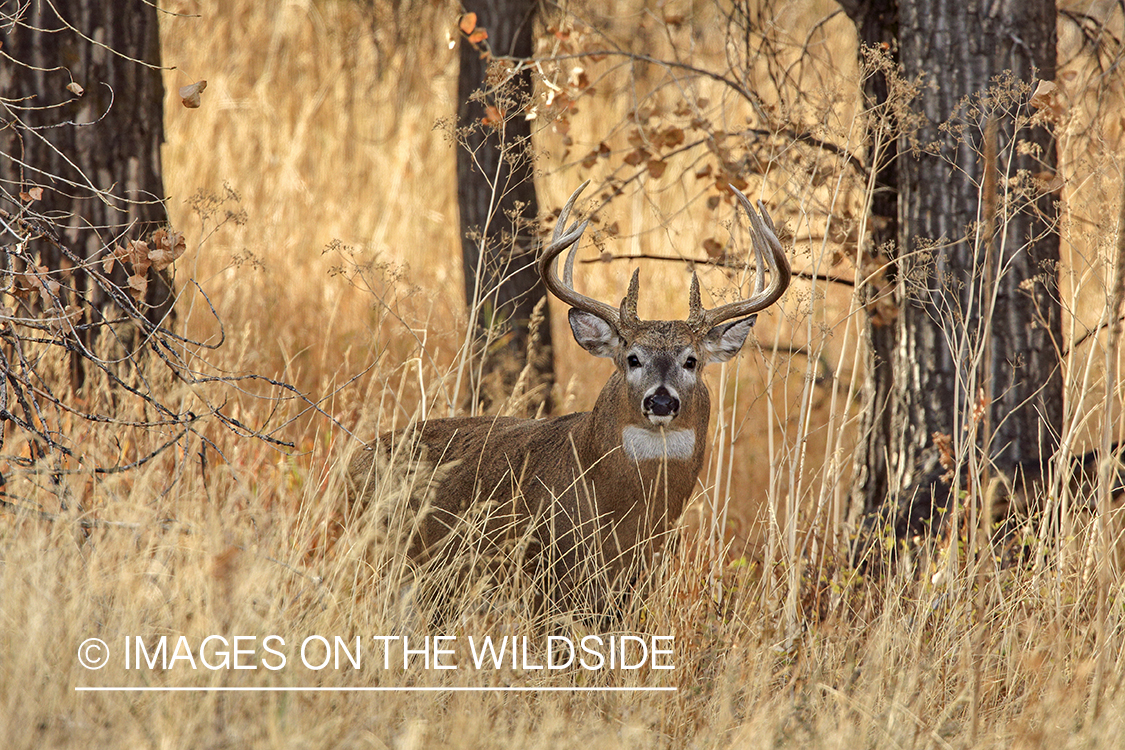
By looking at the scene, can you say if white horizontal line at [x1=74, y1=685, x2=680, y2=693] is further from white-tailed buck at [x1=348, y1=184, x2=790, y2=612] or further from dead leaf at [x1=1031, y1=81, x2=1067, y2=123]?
dead leaf at [x1=1031, y1=81, x2=1067, y2=123]

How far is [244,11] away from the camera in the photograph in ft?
41.6

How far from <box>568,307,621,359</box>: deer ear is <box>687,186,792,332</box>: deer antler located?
339 millimetres

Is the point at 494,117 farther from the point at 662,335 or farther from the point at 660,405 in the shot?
the point at 660,405

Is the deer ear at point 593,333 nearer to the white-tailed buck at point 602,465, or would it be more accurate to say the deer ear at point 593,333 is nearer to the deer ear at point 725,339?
the white-tailed buck at point 602,465

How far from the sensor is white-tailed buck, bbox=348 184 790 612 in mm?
4285

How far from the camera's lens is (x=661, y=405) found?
4.25 meters

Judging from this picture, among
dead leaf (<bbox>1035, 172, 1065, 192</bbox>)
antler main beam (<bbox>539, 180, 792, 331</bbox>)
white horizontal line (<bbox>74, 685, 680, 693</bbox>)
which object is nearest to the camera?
white horizontal line (<bbox>74, 685, 680, 693</bbox>)

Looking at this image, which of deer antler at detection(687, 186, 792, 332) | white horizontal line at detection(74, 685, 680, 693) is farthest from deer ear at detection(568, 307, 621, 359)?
white horizontal line at detection(74, 685, 680, 693)

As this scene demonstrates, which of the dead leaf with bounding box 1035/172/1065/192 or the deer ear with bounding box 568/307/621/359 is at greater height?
the dead leaf with bounding box 1035/172/1065/192

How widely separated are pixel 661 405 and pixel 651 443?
235 mm

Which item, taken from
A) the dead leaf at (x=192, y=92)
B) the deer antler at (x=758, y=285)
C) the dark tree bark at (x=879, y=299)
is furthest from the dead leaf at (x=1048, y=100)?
the dead leaf at (x=192, y=92)

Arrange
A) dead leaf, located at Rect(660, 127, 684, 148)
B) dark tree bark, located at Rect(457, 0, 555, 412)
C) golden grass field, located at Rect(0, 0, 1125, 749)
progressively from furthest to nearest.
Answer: dark tree bark, located at Rect(457, 0, 555, 412)
dead leaf, located at Rect(660, 127, 684, 148)
golden grass field, located at Rect(0, 0, 1125, 749)

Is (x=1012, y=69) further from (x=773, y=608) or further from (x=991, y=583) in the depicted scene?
(x=773, y=608)

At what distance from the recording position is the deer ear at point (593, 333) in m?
4.70
